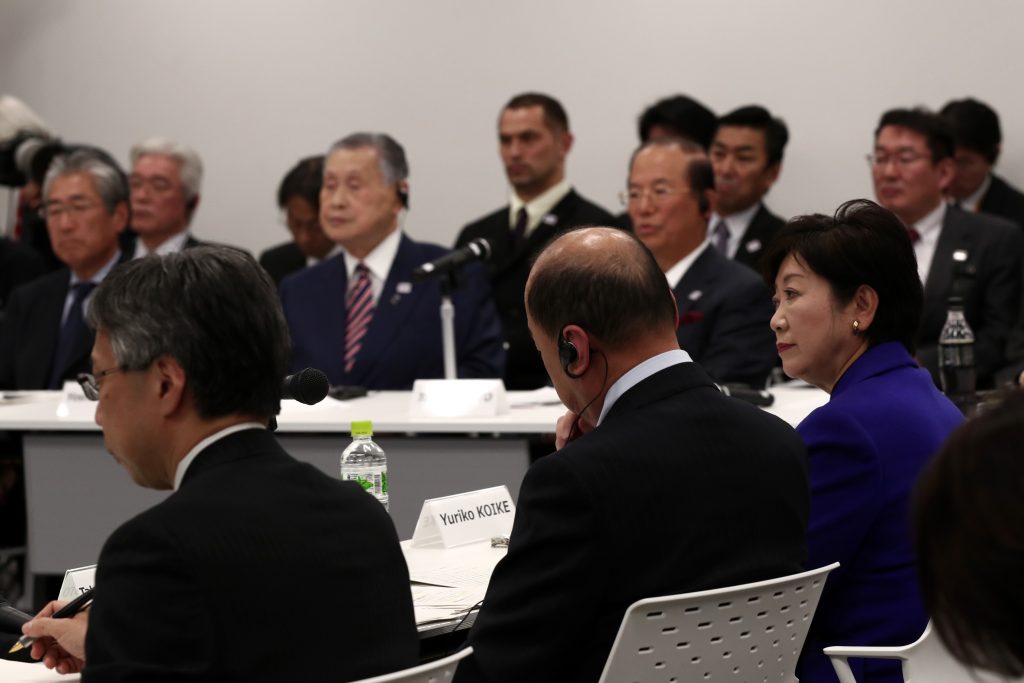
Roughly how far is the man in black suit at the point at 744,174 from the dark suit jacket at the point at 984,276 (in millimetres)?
944

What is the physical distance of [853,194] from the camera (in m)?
7.07

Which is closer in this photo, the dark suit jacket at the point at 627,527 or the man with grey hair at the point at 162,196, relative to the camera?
the dark suit jacket at the point at 627,527

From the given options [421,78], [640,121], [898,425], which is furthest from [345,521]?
[421,78]

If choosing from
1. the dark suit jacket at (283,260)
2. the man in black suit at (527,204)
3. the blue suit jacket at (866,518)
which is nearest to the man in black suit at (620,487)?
the blue suit jacket at (866,518)

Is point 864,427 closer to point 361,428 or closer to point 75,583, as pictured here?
point 361,428

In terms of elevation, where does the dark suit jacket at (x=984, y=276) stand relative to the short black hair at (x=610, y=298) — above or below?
below

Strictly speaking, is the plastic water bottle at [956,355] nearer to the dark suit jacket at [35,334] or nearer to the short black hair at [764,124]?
the short black hair at [764,124]

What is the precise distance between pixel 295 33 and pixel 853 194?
3.24m

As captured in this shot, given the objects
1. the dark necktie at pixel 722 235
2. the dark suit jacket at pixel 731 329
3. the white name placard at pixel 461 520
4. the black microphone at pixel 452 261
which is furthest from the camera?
the dark necktie at pixel 722 235

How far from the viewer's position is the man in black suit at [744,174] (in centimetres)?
639

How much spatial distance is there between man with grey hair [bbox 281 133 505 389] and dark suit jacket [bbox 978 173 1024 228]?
2.51 meters

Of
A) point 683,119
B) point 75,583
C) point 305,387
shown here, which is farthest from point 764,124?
point 75,583

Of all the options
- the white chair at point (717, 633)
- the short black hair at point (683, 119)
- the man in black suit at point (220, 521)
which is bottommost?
the white chair at point (717, 633)

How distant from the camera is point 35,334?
579 cm
